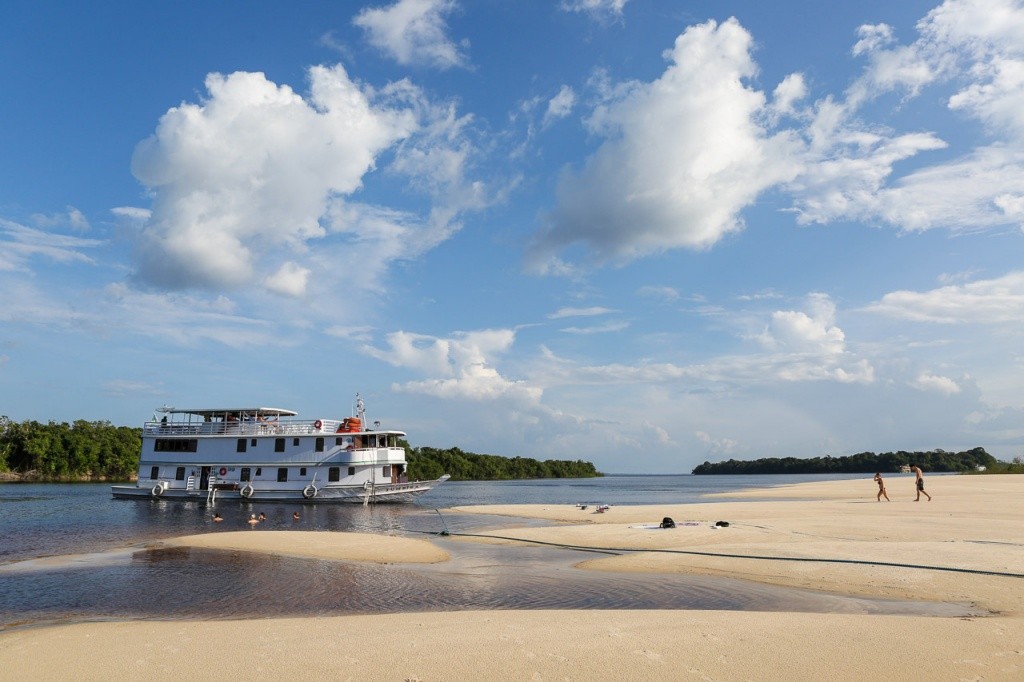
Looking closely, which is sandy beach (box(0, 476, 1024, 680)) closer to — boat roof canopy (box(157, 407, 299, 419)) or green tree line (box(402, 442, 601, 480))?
boat roof canopy (box(157, 407, 299, 419))

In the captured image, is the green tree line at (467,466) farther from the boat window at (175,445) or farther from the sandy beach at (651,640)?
the sandy beach at (651,640)

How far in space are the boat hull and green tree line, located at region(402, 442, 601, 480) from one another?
203 ft

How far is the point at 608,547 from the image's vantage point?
2234cm

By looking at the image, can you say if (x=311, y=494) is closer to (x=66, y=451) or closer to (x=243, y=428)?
(x=243, y=428)

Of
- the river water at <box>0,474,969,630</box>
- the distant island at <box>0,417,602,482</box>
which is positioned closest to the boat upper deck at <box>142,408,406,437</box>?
the river water at <box>0,474,969,630</box>

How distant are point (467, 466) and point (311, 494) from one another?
101m

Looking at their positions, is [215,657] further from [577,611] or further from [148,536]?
[148,536]

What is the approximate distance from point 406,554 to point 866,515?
20.3 m

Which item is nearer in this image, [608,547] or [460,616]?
[460,616]

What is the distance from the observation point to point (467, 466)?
149 metres

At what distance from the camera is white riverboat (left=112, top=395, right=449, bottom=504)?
49.9m

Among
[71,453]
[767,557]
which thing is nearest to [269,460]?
[767,557]

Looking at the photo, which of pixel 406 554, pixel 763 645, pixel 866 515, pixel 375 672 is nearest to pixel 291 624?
pixel 375 672

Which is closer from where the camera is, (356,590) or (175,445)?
(356,590)
